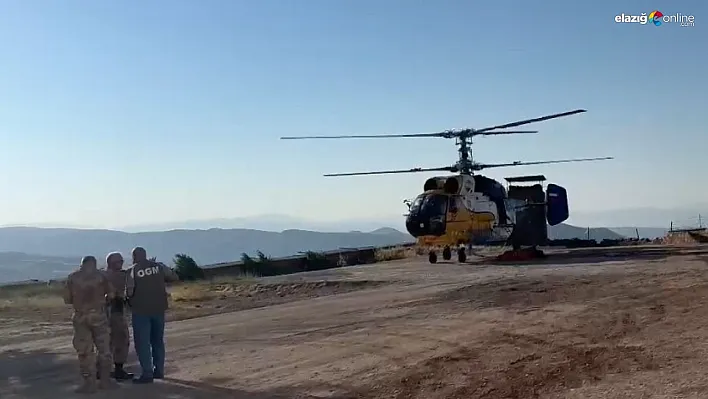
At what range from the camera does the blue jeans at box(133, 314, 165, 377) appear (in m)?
9.73

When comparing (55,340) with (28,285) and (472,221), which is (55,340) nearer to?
(28,285)

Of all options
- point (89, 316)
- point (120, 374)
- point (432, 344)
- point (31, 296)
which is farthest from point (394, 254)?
point (89, 316)

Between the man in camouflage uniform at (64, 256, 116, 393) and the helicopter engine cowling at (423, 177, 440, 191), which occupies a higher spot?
A: the helicopter engine cowling at (423, 177, 440, 191)

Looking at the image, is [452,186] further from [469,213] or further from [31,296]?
[31,296]

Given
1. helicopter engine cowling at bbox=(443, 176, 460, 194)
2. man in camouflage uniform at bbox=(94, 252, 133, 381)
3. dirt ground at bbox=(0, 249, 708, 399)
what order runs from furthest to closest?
helicopter engine cowling at bbox=(443, 176, 460, 194) < man in camouflage uniform at bbox=(94, 252, 133, 381) < dirt ground at bbox=(0, 249, 708, 399)

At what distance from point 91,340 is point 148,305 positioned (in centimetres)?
79

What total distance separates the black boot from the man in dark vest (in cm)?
23

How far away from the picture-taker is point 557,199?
35094 mm

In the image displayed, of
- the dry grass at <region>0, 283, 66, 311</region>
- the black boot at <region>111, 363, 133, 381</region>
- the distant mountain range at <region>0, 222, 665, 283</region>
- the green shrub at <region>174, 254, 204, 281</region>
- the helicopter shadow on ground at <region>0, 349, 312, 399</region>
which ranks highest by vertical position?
the distant mountain range at <region>0, 222, 665, 283</region>

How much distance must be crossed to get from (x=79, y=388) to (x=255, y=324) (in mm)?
5551

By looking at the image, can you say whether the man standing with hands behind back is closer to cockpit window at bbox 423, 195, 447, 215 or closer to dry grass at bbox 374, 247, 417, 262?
cockpit window at bbox 423, 195, 447, 215

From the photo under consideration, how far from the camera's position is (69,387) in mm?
9547

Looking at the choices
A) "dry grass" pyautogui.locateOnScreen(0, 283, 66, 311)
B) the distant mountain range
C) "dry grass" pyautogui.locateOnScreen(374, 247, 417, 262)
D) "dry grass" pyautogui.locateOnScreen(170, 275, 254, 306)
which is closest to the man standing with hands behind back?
"dry grass" pyautogui.locateOnScreen(170, 275, 254, 306)

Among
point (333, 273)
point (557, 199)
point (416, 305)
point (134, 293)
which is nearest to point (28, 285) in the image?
point (333, 273)
